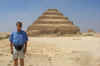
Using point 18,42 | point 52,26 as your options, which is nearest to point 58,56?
point 18,42

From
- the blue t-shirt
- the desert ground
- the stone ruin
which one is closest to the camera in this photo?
the blue t-shirt

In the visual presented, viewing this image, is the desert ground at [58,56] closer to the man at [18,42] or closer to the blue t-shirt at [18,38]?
the man at [18,42]

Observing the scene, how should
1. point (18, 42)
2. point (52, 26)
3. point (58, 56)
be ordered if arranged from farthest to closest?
point (52, 26) < point (58, 56) < point (18, 42)

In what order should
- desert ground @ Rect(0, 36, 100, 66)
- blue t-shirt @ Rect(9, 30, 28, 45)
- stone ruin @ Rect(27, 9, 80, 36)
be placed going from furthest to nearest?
stone ruin @ Rect(27, 9, 80, 36), desert ground @ Rect(0, 36, 100, 66), blue t-shirt @ Rect(9, 30, 28, 45)

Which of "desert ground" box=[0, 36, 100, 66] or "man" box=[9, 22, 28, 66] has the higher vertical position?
"man" box=[9, 22, 28, 66]

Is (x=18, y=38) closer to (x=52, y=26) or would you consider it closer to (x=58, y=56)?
(x=58, y=56)

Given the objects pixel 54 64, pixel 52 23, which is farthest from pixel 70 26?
pixel 54 64

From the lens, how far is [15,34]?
167 inches

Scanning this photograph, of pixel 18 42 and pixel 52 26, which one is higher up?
pixel 18 42

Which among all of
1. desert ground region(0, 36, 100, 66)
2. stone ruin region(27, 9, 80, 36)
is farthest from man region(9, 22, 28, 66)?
stone ruin region(27, 9, 80, 36)

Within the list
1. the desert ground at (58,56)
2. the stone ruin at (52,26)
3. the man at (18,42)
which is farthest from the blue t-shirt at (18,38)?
the stone ruin at (52,26)

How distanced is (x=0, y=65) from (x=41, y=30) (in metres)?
31.3

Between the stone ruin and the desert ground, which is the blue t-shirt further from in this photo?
the stone ruin

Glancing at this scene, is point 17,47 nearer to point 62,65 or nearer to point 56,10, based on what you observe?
point 62,65
